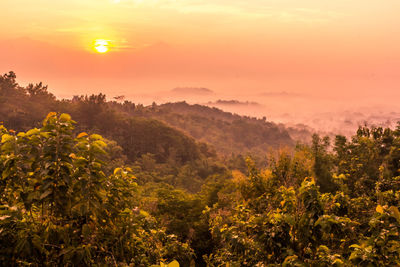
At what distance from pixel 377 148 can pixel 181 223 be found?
1462 cm

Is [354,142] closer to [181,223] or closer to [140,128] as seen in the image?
[181,223]

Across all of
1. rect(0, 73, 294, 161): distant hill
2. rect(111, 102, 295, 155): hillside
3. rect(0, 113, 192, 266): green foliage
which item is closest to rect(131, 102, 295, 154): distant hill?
rect(111, 102, 295, 155): hillside

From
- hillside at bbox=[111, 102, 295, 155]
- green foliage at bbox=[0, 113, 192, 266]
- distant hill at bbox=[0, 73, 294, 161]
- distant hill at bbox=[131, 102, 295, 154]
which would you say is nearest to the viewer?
green foliage at bbox=[0, 113, 192, 266]

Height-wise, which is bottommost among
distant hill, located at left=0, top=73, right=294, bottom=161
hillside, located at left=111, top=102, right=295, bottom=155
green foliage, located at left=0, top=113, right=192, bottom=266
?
hillside, located at left=111, top=102, right=295, bottom=155

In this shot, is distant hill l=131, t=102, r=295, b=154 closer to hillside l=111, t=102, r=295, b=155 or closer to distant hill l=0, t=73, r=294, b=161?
hillside l=111, t=102, r=295, b=155

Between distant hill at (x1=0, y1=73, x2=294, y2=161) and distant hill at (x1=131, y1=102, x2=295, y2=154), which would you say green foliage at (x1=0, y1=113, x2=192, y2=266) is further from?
distant hill at (x1=131, y1=102, x2=295, y2=154)

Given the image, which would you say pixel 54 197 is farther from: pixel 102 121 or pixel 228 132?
pixel 228 132

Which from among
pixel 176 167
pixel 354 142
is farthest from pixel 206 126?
pixel 354 142

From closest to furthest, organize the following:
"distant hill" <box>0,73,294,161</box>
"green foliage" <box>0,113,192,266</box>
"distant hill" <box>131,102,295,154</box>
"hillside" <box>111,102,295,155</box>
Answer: "green foliage" <box>0,113,192,266</box> → "distant hill" <box>0,73,294,161</box> → "hillside" <box>111,102,295,155</box> → "distant hill" <box>131,102,295,154</box>

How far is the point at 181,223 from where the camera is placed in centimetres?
2152

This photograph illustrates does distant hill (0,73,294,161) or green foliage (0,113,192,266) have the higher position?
green foliage (0,113,192,266)

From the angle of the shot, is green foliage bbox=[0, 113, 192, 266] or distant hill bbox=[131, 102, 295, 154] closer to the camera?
green foliage bbox=[0, 113, 192, 266]

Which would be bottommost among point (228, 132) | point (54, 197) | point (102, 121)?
point (228, 132)

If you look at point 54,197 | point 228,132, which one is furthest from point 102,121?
point 228,132
